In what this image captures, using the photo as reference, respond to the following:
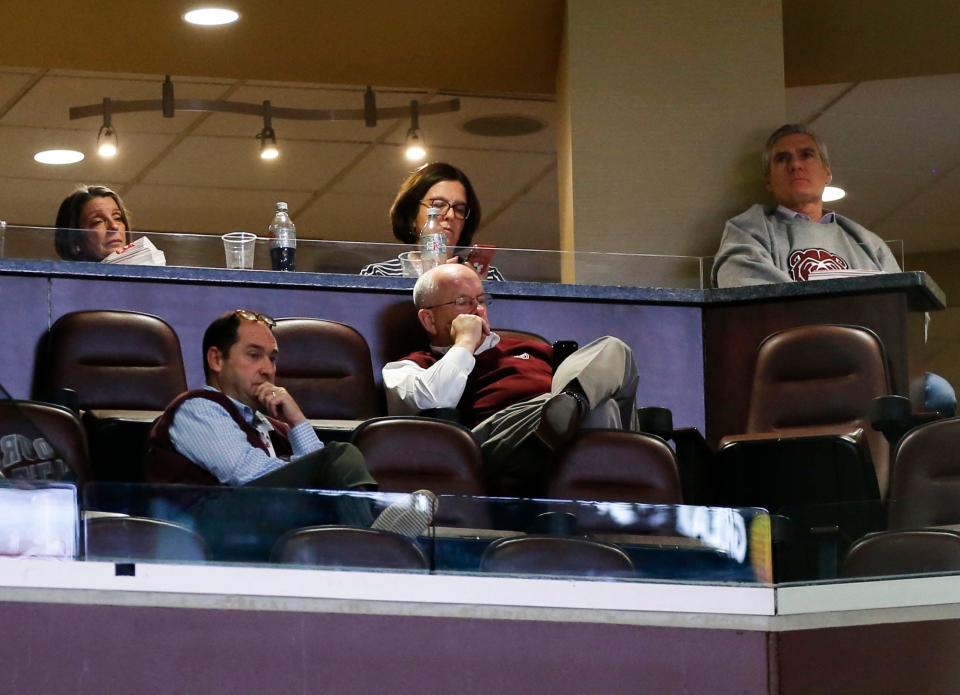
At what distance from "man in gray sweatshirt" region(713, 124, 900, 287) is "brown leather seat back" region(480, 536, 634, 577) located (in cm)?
266

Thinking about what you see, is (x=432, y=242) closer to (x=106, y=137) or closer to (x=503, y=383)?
(x=503, y=383)

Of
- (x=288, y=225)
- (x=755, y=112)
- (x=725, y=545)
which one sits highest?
(x=755, y=112)

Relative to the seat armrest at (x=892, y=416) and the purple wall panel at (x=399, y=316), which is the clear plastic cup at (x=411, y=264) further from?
the seat armrest at (x=892, y=416)

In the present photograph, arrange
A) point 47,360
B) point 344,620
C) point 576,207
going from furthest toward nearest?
point 576,207, point 47,360, point 344,620

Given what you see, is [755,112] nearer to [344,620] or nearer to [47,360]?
[47,360]

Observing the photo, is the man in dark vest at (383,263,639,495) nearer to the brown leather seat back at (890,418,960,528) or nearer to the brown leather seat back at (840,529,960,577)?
the brown leather seat back at (890,418,960,528)

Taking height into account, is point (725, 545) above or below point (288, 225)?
below

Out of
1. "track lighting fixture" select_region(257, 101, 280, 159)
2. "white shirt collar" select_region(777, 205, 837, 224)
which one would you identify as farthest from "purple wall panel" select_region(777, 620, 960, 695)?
"track lighting fixture" select_region(257, 101, 280, 159)

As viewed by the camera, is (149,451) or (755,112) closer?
(149,451)

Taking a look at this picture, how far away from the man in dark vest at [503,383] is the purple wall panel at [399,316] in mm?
174

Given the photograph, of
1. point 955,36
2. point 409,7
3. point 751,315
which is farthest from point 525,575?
point 955,36

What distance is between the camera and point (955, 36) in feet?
22.6

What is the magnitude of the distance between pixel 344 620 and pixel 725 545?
1.72ft

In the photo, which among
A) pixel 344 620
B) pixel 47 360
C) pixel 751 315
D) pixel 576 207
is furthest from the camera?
pixel 576 207
